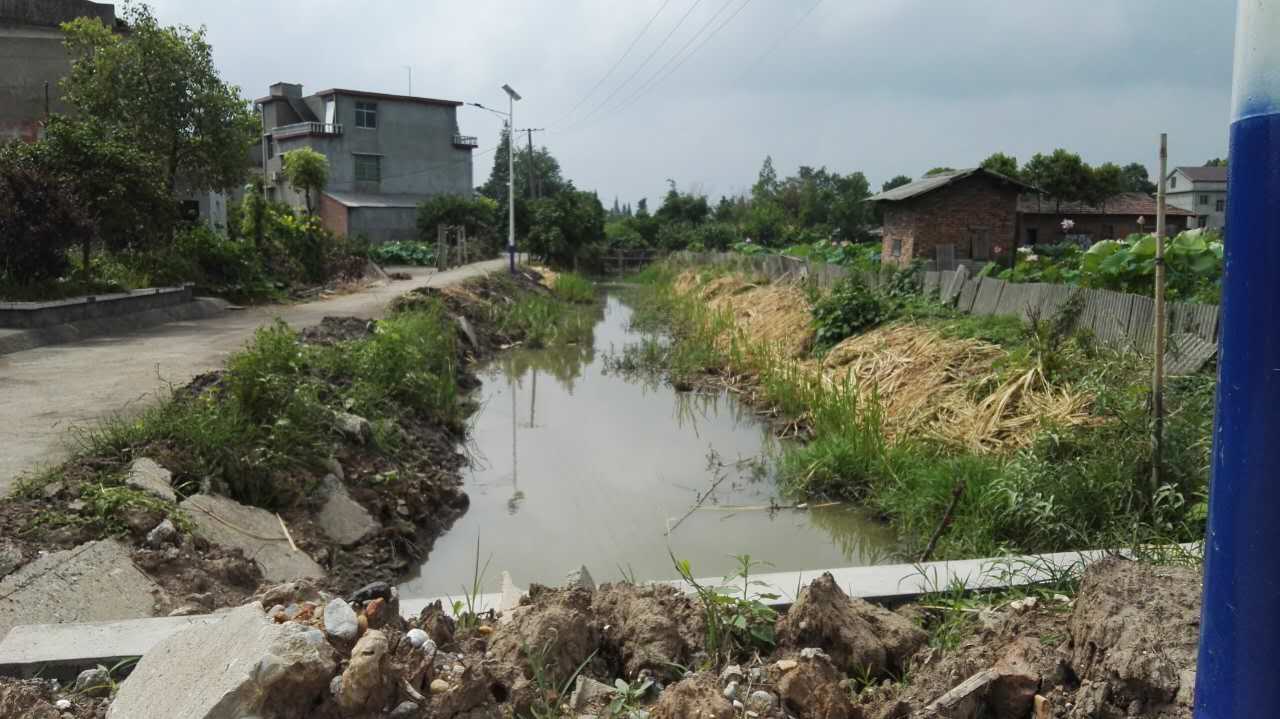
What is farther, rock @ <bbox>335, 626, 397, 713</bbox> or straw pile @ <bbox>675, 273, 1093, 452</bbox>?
straw pile @ <bbox>675, 273, 1093, 452</bbox>

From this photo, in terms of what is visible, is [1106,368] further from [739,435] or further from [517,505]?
[517,505]

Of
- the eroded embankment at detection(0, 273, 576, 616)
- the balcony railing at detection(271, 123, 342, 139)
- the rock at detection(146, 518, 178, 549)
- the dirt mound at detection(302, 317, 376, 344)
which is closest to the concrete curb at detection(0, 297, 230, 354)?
the dirt mound at detection(302, 317, 376, 344)

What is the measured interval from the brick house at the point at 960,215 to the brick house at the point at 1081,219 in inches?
557

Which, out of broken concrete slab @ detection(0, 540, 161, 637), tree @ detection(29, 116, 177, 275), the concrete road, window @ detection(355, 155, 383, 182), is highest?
window @ detection(355, 155, 383, 182)

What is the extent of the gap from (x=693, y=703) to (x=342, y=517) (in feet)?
13.6

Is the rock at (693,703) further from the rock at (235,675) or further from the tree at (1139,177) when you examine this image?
the tree at (1139,177)

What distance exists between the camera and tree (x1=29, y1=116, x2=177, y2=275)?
498 inches

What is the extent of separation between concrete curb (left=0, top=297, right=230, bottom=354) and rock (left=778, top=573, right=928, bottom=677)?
9.60 meters

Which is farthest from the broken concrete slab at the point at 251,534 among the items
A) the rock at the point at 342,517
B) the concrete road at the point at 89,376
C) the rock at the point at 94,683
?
the rock at the point at 94,683

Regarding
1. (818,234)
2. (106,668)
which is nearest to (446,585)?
(106,668)

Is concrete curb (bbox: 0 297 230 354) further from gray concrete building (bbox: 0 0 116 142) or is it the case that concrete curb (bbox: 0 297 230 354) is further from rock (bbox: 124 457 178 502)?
gray concrete building (bbox: 0 0 116 142)

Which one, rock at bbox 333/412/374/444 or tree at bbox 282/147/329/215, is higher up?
tree at bbox 282/147/329/215

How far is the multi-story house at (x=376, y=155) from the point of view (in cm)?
4081

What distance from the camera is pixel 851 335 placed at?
12602mm
